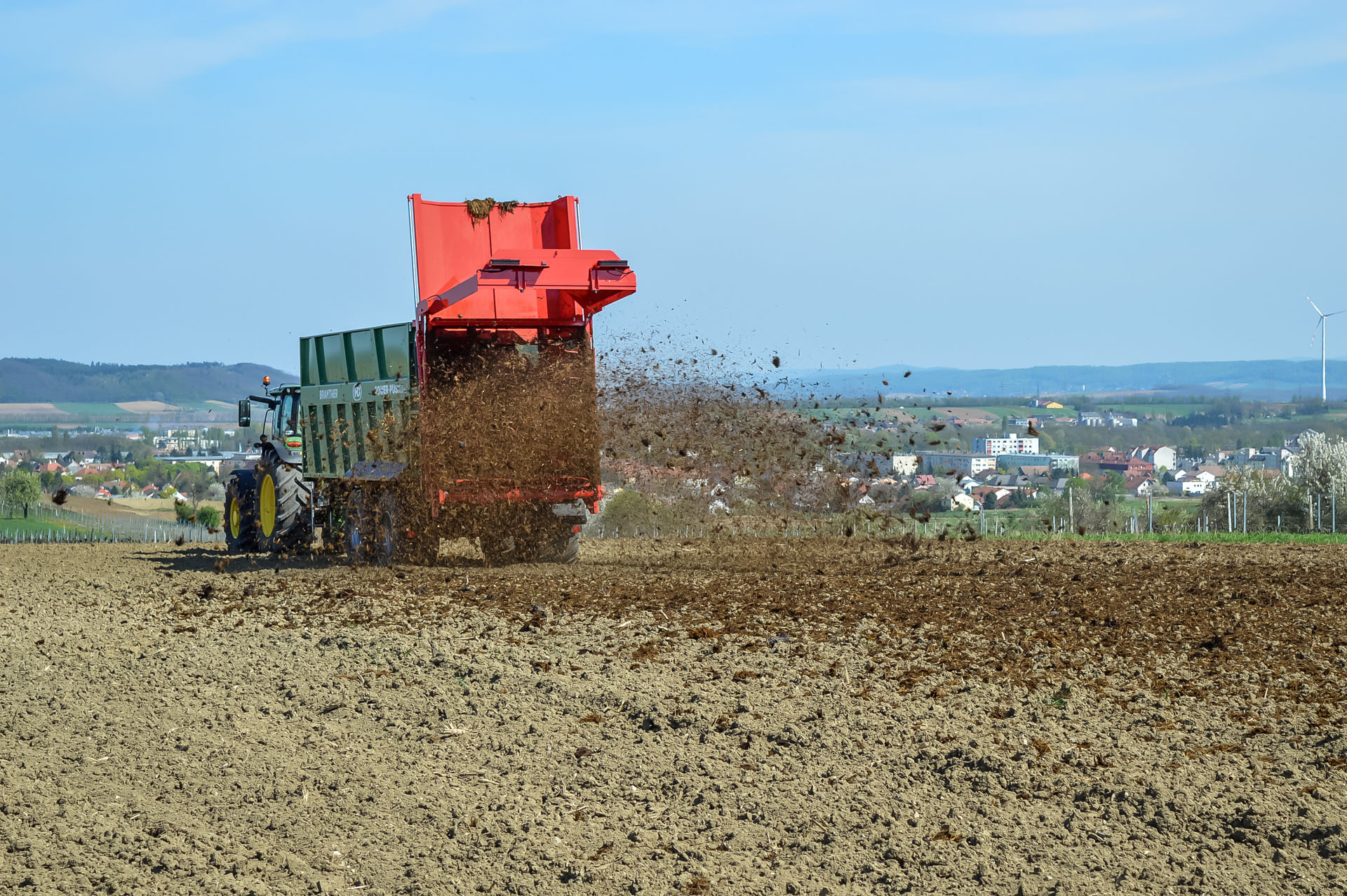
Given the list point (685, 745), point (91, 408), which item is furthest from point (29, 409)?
point (685, 745)

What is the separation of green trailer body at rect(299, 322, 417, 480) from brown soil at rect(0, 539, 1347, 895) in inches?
122

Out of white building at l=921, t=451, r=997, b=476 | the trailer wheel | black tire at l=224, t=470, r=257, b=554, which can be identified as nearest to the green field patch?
black tire at l=224, t=470, r=257, b=554

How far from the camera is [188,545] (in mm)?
23875

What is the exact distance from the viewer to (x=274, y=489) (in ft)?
58.5

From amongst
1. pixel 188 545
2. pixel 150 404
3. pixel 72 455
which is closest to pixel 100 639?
pixel 188 545

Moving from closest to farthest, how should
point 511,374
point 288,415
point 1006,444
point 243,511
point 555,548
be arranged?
1. point 511,374
2. point 555,548
3. point 288,415
4. point 243,511
5. point 1006,444

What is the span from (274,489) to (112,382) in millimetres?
115576

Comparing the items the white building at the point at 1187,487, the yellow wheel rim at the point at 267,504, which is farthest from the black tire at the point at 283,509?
the white building at the point at 1187,487

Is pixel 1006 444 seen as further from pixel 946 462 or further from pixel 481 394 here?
pixel 481 394

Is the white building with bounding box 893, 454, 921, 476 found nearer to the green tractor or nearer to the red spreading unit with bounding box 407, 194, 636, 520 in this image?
the red spreading unit with bounding box 407, 194, 636, 520

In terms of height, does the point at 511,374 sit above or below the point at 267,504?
above

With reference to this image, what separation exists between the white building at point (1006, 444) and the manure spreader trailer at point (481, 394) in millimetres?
12681

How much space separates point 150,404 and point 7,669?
109439 mm

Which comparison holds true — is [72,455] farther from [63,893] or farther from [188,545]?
[63,893]
